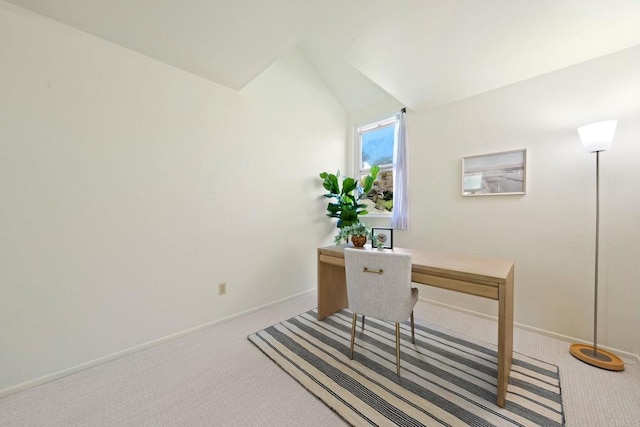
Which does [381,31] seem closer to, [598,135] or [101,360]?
[598,135]

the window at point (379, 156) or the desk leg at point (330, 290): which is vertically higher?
the window at point (379, 156)

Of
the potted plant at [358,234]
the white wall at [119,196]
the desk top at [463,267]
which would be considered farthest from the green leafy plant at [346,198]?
the desk top at [463,267]

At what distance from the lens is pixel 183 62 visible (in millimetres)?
2004

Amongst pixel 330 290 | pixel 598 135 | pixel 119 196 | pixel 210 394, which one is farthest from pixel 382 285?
Result: pixel 119 196

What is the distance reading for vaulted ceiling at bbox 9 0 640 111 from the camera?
1.55 m

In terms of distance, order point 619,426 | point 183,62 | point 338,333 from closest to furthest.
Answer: point 619,426, point 183,62, point 338,333

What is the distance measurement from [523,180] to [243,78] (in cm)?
272

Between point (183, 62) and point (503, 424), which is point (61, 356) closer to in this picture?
point (183, 62)

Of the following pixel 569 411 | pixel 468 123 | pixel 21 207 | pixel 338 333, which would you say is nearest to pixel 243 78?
pixel 21 207

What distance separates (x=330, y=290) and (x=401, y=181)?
1553 mm

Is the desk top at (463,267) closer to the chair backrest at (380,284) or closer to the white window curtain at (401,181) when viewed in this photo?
the chair backrest at (380,284)

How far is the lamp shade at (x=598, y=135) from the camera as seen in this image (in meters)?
1.63

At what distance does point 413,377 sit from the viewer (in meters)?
1.58

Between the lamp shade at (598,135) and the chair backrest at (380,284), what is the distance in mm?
1559
